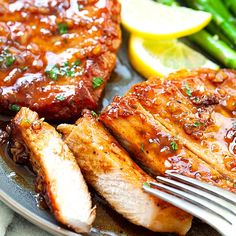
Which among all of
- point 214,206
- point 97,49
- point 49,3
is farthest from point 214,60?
point 214,206

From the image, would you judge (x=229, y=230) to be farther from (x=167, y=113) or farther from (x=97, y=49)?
(x=97, y=49)

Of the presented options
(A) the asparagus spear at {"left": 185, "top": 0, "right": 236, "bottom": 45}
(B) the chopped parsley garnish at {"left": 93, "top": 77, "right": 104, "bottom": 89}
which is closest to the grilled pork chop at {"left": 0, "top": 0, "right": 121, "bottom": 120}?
(B) the chopped parsley garnish at {"left": 93, "top": 77, "right": 104, "bottom": 89}

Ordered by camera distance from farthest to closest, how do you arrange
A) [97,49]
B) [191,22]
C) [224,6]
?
[224,6], [191,22], [97,49]

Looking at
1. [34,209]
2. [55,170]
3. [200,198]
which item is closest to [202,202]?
[200,198]

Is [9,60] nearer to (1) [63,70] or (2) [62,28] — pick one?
(1) [63,70]

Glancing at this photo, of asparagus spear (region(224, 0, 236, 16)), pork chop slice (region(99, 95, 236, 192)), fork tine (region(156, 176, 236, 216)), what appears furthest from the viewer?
asparagus spear (region(224, 0, 236, 16))

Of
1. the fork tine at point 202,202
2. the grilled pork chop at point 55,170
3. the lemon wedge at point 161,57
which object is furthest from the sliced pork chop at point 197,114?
the grilled pork chop at point 55,170

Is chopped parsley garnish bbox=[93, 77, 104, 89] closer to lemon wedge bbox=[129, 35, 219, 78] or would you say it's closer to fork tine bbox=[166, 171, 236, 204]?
lemon wedge bbox=[129, 35, 219, 78]
